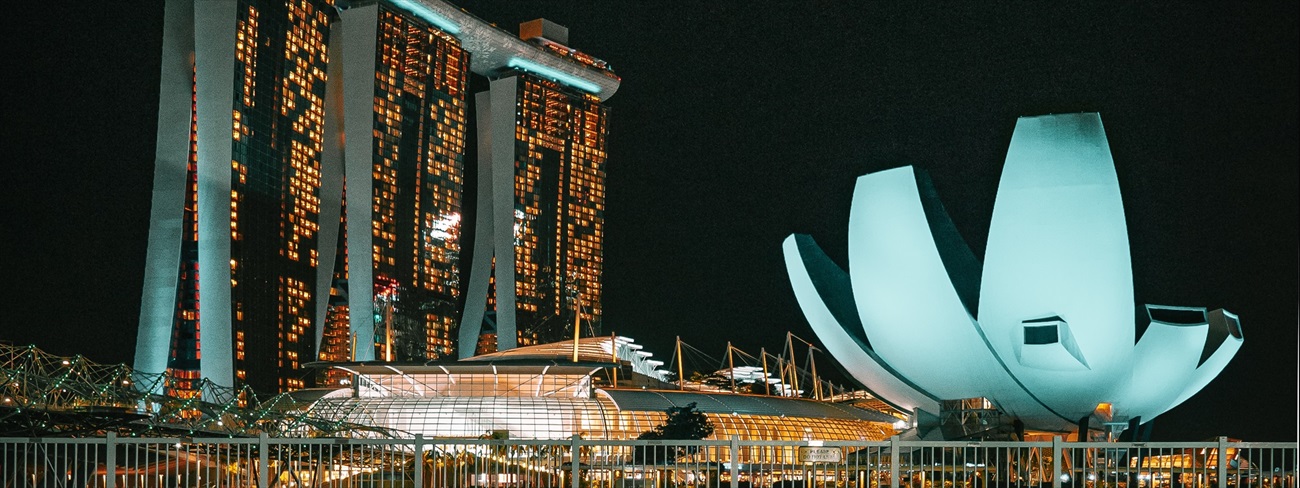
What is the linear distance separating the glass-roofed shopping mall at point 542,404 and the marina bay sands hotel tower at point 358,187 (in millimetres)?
7017

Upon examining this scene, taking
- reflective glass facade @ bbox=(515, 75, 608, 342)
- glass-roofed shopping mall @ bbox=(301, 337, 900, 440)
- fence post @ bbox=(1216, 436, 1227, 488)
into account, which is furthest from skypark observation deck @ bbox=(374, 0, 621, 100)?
fence post @ bbox=(1216, 436, 1227, 488)

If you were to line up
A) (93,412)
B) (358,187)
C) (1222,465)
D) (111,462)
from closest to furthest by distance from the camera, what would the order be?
(111,462)
(1222,465)
(93,412)
(358,187)

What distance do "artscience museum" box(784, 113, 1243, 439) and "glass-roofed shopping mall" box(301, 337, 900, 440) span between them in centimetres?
1012

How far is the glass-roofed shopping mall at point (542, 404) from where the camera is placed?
5262 cm

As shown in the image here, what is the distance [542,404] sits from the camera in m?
54.2

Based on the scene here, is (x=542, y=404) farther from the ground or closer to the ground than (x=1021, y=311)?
closer to the ground

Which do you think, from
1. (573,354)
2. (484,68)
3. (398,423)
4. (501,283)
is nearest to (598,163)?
(484,68)

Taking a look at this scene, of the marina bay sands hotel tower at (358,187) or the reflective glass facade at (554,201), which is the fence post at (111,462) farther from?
the reflective glass facade at (554,201)

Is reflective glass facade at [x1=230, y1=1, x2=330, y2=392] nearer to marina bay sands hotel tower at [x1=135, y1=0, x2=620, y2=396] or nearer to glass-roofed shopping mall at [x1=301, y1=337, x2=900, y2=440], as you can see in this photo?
marina bay sands hotel tower at [x1=135, y1=0, x2=620, y2=396]

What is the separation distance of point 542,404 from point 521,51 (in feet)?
223

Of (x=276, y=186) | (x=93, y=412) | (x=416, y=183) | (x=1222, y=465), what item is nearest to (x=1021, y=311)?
(x=1222, y=465)

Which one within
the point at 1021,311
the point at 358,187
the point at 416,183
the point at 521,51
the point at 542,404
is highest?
the point at 521,51

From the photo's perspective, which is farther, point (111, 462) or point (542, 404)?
point (542, 404)

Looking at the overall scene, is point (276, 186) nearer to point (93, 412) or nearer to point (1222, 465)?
point (93, 412)
